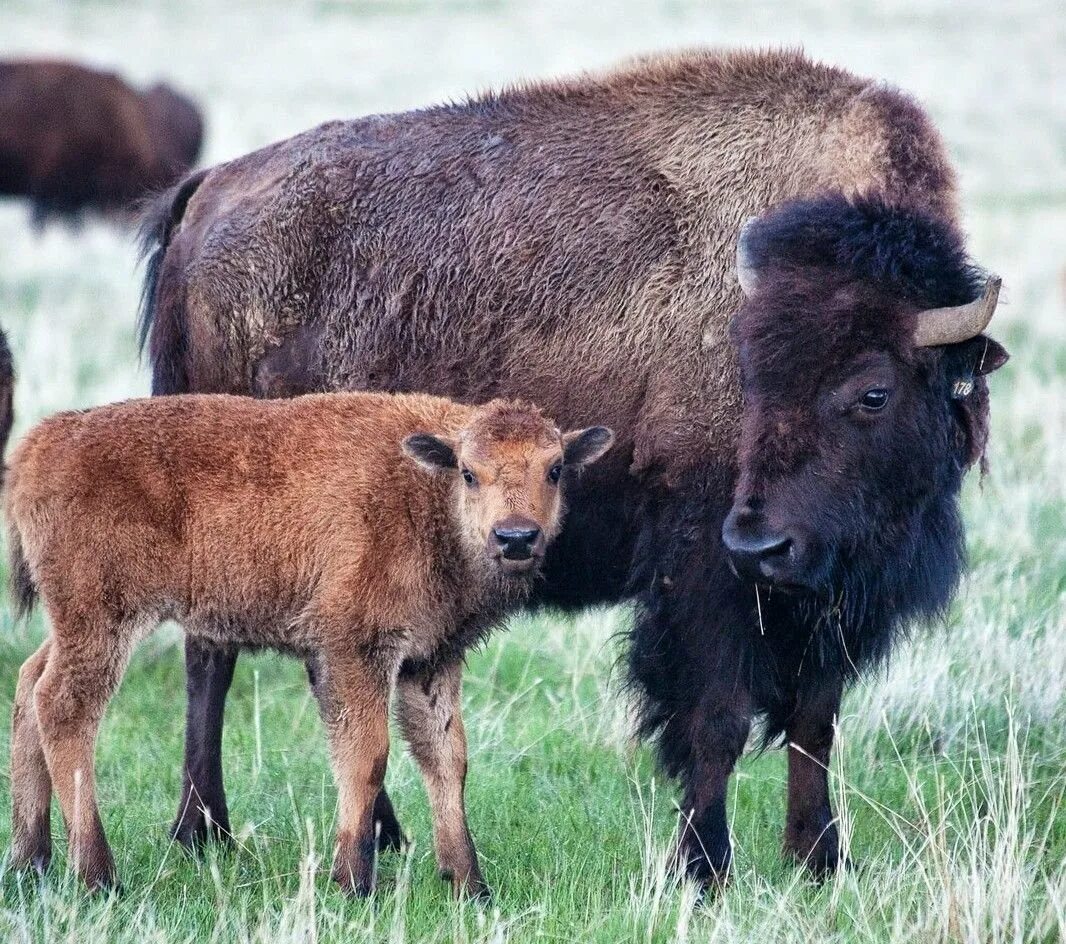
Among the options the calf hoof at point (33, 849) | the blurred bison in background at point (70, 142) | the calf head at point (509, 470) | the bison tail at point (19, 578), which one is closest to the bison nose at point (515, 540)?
the calf head at point (509, 470)

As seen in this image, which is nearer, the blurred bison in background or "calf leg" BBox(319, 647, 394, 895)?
"calf leg" BBox(319, 647, 394, 895)

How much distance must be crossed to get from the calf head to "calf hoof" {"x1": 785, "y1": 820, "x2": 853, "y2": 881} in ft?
4.50

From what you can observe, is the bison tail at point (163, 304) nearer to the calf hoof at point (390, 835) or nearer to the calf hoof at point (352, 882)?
the calf hoof at point (390, 835)

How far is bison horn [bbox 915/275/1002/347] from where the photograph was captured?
16.6 feet

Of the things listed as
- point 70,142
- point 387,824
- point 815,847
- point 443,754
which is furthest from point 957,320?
point 70,142

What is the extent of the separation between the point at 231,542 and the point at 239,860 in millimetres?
1100

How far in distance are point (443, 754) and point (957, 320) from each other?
218 centimetres

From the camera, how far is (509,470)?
5.09 meters

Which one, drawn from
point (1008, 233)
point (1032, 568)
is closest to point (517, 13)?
point (1008, 233)

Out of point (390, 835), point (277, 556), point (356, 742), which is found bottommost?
point (390, 835)

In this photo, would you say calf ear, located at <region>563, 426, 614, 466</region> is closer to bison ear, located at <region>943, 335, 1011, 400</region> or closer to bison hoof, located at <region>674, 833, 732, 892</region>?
bison ear, located at <region>943, 335, 1011, 400</region>

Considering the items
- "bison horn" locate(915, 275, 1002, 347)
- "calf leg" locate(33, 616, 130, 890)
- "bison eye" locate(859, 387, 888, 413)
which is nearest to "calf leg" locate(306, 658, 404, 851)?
"calf leg" locate(33, 616, 130, 890)

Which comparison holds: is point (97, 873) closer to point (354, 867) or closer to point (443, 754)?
point (354, 867)

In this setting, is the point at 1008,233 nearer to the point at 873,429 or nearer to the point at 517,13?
the point at 873,429
